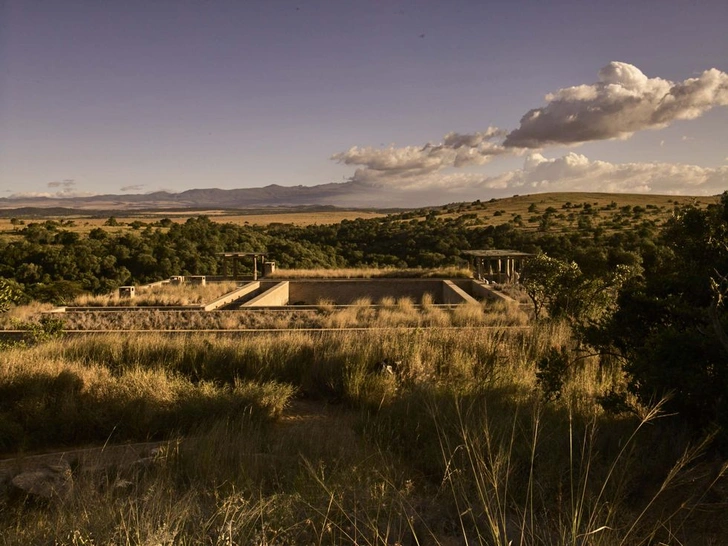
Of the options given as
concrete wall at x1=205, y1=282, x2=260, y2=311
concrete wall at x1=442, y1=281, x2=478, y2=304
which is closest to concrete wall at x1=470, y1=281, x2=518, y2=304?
concrete wall at x1=442, y1=281, x2=478, y2=304

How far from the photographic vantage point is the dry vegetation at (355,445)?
107 inches

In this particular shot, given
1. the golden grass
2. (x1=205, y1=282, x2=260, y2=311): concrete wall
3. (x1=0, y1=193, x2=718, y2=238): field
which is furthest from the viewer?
(x1=0, y1=193, x2=718, y2=238): field

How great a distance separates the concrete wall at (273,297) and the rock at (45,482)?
11492 millimetres

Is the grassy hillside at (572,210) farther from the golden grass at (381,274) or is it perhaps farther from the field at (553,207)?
the golden grass at (381,274)

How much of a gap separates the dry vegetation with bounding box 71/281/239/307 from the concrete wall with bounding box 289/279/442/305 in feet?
11.0

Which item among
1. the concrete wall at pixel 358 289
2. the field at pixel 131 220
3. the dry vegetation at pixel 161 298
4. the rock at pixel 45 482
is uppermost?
the field at pixel 131 220

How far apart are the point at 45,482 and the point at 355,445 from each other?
2.31m

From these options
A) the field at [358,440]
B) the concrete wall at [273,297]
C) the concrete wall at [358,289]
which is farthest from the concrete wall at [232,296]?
the field at [358,440]

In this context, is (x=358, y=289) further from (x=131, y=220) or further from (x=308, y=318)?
(x=131, y=220)

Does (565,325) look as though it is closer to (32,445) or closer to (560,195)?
(32,445)

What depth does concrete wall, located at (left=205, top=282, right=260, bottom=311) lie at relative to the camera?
15959 millimetres

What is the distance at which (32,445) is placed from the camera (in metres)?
5.25

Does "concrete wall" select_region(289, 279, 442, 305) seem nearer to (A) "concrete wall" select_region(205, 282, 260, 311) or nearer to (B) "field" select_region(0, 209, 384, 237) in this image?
(A) "concrete wall" select_region(205, 282, 260, 311)

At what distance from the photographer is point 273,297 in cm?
A: 1894
